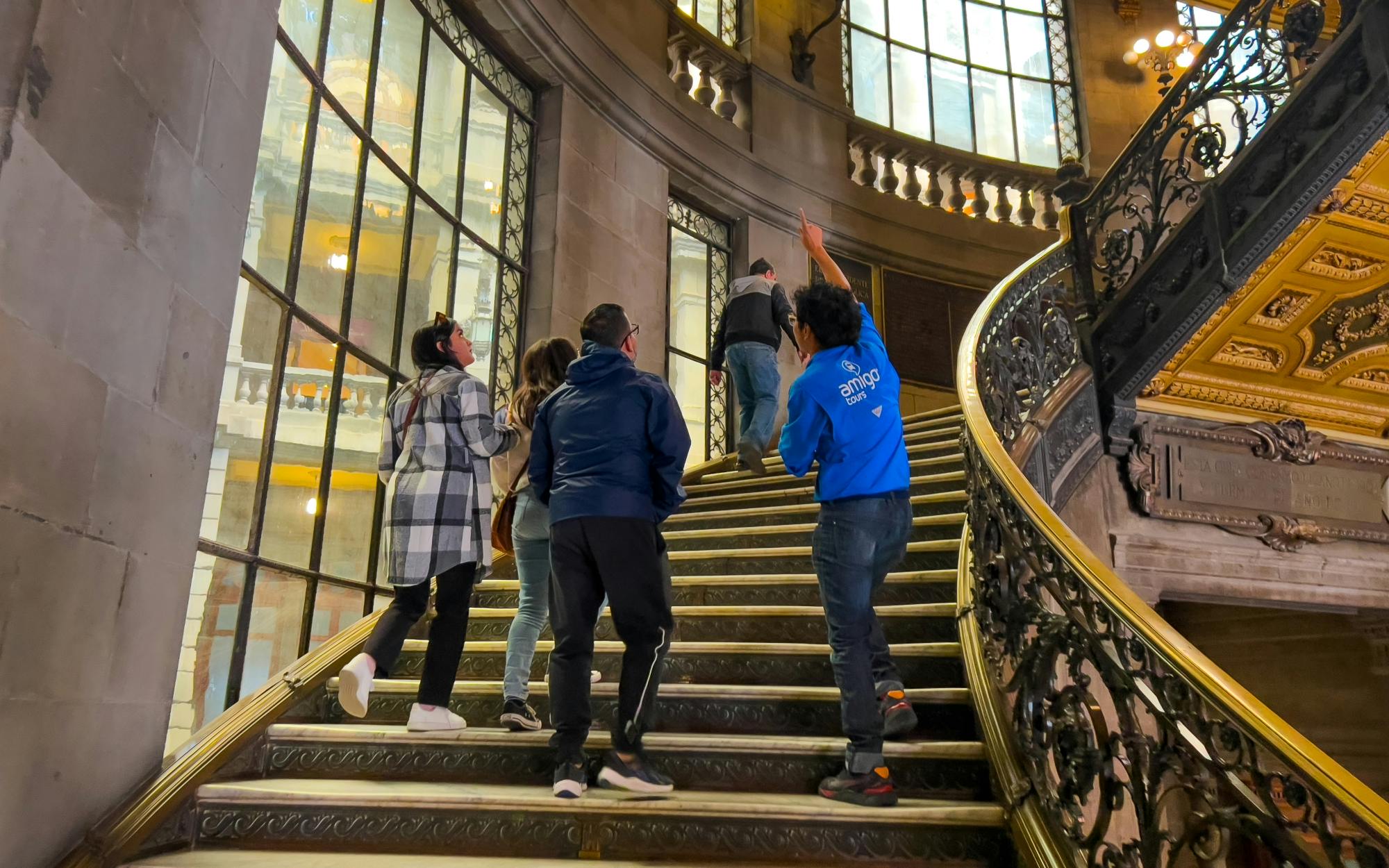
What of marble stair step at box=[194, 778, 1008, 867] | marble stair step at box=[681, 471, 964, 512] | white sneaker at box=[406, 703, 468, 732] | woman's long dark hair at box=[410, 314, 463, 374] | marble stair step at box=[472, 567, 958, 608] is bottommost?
marble stair step at box=[194, 778, 1008, 867]

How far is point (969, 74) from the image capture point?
41.0ft

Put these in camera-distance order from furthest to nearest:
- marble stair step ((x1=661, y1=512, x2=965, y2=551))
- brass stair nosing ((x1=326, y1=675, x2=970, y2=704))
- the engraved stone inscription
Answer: the engraved stone inscription, marble stair step ((x1=661, y1=512, x2=965, y2=551)), brass stair nosing ((x1=326, y1=675, x2=970, y2=704))

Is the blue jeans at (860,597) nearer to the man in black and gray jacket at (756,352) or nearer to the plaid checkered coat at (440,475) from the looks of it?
the plaid checkered coat at (440,475)

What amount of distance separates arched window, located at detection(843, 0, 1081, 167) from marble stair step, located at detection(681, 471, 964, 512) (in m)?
6.94

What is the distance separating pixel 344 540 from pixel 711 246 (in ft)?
18.8

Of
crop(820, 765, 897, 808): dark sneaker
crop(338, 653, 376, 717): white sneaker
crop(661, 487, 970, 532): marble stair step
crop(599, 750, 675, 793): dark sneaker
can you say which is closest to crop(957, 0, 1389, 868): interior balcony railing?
crop(820, 765, 897, 808): dark sneaker

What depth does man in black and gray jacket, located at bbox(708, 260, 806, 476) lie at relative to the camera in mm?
6527

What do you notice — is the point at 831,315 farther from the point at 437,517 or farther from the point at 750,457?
the point at 750,457

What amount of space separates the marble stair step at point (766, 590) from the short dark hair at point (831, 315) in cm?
146

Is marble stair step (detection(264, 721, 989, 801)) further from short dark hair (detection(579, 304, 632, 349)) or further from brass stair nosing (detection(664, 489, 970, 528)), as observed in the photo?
brass stair nosing (detection(664, 489, 970, 528))

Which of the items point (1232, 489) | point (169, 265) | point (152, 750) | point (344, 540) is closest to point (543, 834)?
point (152, 750)

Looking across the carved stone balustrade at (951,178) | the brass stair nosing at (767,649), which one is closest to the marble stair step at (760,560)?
the brass stair nosing at (767,649)

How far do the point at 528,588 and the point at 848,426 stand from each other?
53.8 inches

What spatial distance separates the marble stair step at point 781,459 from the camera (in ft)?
21.2
